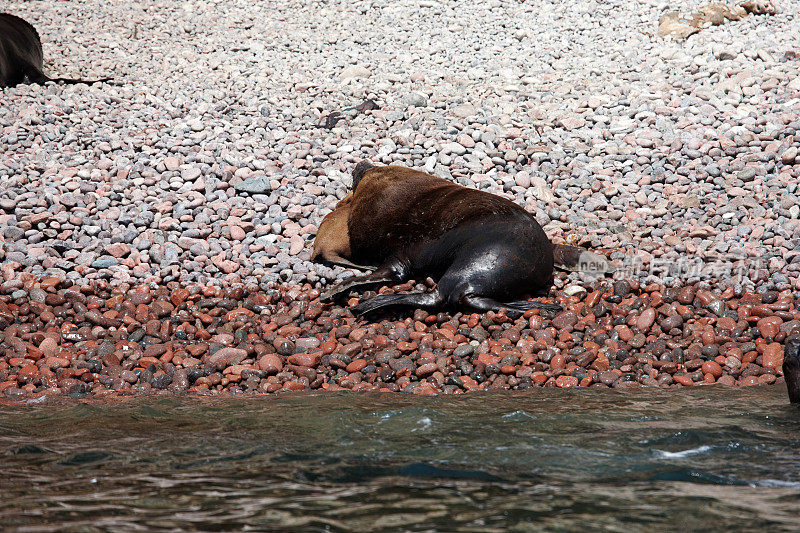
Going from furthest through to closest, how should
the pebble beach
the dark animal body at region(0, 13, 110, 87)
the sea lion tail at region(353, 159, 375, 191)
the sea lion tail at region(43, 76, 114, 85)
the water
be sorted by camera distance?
the sea lion tail at region(43, 76, 114, 85) → the dark animal body at region(0, 13, 110, 87) → the sea lion tail at region(353, 159, 375, 191) → the pebble beach → the water

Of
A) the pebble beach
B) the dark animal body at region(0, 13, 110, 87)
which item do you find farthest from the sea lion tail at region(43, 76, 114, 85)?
the pebble beach

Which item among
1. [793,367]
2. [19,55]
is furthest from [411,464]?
[19,55]

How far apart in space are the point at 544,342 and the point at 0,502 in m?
3.60

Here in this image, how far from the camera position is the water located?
2.13m

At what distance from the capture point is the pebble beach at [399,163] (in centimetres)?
495

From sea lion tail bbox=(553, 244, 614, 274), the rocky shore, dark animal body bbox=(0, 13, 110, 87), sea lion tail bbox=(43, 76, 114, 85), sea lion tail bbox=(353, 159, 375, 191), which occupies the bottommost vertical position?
the rocky shore

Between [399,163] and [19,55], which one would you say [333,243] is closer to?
[399,163]

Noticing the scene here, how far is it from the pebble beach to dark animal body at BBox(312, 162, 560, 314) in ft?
0.63

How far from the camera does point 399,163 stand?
25.5 feet

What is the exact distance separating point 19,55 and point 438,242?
8.23 m

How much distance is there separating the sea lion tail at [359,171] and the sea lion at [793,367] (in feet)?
14.9

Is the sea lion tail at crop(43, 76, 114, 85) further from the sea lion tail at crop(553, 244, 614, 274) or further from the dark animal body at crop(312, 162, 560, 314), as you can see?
the sea lion tail at crop(553, 244, 614, 274)

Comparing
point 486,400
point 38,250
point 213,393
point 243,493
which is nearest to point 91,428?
point 213,393

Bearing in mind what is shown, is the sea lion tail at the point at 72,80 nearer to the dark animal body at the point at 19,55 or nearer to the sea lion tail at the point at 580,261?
the dark animal body at the point at 19,55
